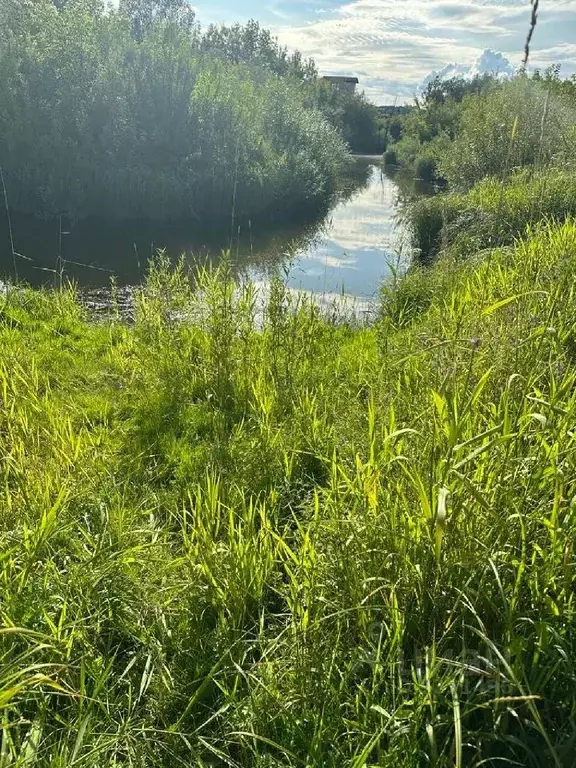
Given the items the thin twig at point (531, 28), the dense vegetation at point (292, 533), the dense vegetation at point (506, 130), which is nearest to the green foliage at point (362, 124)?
the dense vegetation at point (506, 130)

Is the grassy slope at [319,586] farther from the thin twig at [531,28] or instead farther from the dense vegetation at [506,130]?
the dense vegetation at [506,130]

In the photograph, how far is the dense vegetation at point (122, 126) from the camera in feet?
54.6

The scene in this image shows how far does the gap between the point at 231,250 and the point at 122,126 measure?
721 cm

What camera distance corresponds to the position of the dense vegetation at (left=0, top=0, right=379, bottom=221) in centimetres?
1664

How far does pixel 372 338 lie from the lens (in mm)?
5488

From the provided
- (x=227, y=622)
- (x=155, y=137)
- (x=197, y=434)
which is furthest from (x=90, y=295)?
(x=155, y=137)

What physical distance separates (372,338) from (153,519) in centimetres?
342

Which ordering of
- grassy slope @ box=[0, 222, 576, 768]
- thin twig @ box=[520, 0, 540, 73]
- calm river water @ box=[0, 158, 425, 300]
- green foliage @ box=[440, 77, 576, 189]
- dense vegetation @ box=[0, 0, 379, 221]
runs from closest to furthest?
grassy slope @ box=[0, 222, 576, 768] → thin twig @ box=[520, 0, 540, 73] → calm river water @ box=[0, 158, 425, 300] → green foliage @ box=[440, 77, 576, 189] → dense vegetation @ box=[0, 0, 379, 221]

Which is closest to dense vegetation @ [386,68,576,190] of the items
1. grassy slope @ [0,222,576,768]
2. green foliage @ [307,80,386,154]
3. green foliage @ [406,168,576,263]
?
green foliage @ [406,168,576,263]

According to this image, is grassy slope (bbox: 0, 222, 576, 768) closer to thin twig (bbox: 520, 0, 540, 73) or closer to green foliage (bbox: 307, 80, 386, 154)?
thin twig (bbox: 520, 0, 540, 73)

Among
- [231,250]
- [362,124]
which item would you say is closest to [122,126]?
[231,250]

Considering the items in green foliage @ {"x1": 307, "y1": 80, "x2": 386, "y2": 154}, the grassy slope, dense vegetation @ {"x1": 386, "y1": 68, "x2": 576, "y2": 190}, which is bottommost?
the grassy slope

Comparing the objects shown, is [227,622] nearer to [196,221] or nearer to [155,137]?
[196,221]

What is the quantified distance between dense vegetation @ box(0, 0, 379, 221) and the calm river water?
4.40ft
